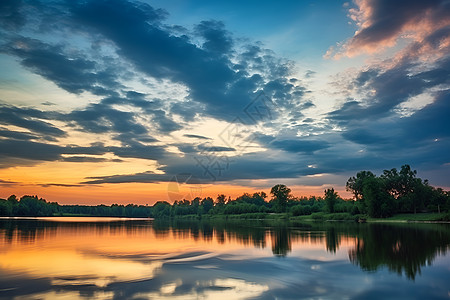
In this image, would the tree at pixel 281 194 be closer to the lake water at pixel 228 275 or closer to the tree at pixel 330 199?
the tree at pixel 330 199

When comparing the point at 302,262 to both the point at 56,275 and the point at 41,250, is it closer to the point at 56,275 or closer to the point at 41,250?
the point at 56,275

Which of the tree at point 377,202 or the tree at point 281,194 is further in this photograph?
the tree at point 281,194

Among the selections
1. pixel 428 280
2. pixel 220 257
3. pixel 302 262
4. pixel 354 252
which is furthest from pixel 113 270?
pixel 354 252

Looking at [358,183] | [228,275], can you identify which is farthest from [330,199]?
[228,275]

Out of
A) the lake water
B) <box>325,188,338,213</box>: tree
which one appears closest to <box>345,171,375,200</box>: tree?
<box>325,188,338,213</box>: tree

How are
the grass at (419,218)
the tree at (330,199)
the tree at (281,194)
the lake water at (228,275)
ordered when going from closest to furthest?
1. the lake water at (228,275)
2. the grass at (419,218)
3. the tree at (330,199)
4. the tree at (281,194)

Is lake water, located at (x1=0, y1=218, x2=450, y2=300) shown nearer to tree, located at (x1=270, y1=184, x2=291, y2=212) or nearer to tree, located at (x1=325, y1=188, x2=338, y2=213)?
tree, located at (x1=325, y1=188, x2=338, y2=213)

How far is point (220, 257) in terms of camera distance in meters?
30.5

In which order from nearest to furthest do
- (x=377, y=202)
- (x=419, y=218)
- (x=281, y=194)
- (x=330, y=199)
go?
(x=419, y=218) < (x=377, y=202) < (x=330, y=199) < (x=281, y=194)

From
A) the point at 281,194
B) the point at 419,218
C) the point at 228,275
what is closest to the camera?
the point at 228,275

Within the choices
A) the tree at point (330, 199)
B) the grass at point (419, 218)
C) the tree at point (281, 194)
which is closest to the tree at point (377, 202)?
the grass at point (419, 218)

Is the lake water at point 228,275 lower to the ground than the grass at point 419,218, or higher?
higher

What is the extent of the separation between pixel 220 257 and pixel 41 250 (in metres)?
18.2

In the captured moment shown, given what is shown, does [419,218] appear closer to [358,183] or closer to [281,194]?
[358,183]
